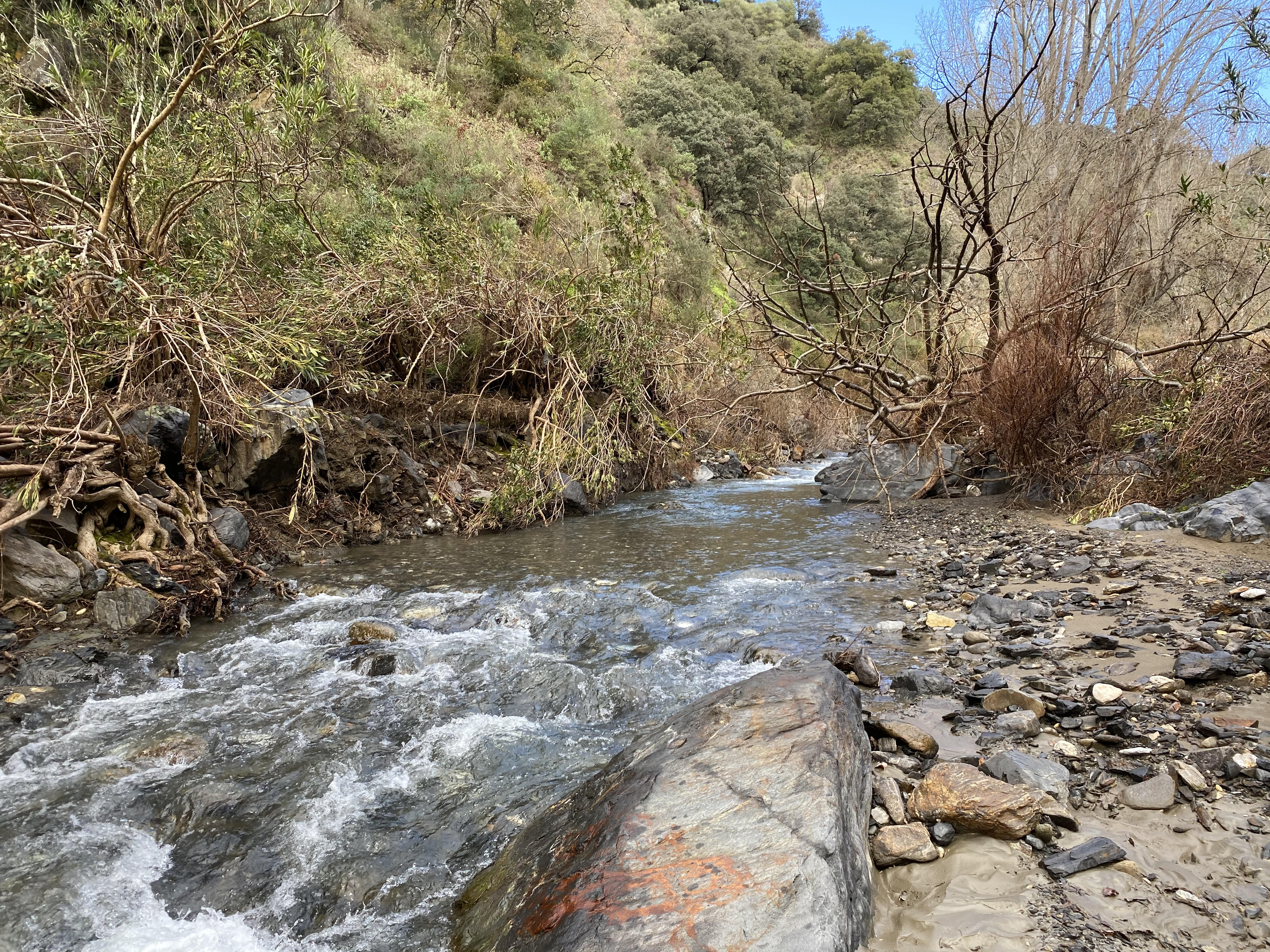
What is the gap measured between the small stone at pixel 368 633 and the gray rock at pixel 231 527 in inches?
70.0

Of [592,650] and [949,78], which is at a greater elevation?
[949,78]

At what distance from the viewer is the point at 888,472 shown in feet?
30.0

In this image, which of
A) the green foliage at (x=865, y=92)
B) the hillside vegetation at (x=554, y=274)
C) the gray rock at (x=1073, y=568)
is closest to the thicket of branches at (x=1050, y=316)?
the hillside vegetation at (x=554, y=274)

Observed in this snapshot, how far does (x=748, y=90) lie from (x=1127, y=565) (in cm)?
2916

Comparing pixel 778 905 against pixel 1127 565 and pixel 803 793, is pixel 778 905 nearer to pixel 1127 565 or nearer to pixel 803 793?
pixel 803 793

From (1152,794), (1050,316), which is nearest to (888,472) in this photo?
(1050,316)

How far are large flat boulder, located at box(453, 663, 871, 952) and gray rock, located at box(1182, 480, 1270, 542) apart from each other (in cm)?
363

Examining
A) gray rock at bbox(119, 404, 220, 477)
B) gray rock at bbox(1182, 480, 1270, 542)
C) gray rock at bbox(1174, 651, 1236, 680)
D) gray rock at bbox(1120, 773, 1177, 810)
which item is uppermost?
gray rock at bbox(119, 404, 220, 477)

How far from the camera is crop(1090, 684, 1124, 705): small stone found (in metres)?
2.62

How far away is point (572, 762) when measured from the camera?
9.94ft

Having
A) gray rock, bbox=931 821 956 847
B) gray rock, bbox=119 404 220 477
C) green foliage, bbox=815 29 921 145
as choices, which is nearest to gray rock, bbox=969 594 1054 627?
gray rock, bbox=931 821 956 847

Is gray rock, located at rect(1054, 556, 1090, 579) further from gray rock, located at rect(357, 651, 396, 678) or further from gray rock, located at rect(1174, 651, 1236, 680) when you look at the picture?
gray rock, located at rect(357, 651, 396, 678)

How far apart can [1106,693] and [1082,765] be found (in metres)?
0.55

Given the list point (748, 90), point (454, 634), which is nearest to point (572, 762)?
point (454, 634)
